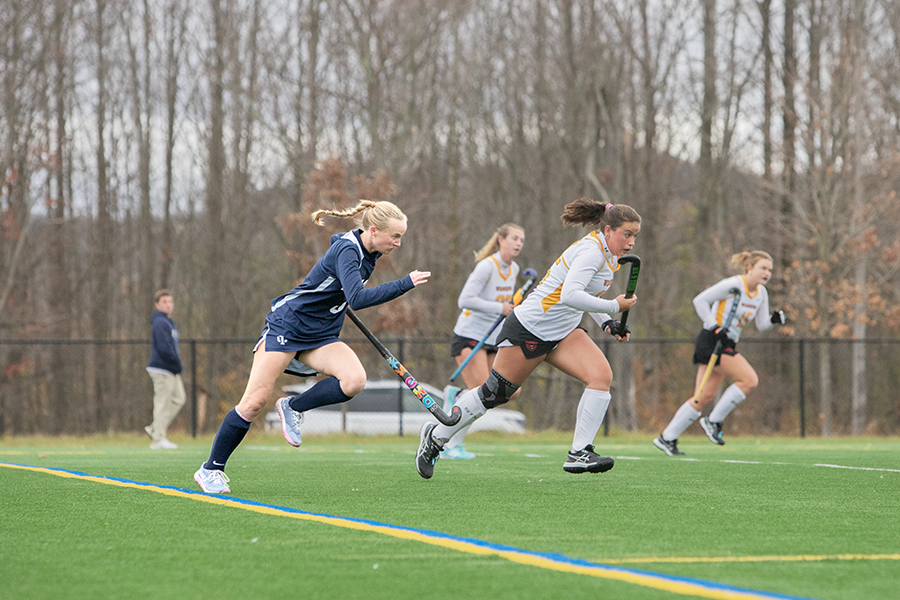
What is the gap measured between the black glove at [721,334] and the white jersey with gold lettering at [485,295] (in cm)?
239

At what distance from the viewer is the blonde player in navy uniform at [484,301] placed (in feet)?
34.1

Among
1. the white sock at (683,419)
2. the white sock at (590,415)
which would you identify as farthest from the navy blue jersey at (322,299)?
the white sock at (683,419)

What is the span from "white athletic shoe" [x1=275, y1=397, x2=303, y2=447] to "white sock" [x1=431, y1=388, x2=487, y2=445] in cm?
101

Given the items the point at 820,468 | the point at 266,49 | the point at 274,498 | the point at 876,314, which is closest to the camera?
the point at 274,498

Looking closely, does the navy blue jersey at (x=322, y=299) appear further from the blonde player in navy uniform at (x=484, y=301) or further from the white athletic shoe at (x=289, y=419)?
the blonde player in navy uniform at (x=484, y=301)

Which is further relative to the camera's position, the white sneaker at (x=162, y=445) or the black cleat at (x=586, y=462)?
the white sneaker at (x=162, y=445)

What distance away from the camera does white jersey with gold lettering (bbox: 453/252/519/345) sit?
33.9 ft

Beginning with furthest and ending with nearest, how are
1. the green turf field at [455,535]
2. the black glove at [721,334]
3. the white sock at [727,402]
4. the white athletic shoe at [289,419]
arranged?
the white sock at [727,402] → the black glove at [721,334] → the white athletic shoe at [289,419] → the green turf field at [455,535]

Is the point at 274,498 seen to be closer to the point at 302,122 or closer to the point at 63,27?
the point at 302,122

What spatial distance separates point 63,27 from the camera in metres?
26.8

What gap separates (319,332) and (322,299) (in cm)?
20

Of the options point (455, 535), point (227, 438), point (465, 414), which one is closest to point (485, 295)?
point (465, 414)

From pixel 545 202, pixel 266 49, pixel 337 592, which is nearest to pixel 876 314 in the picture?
pixel 545 202

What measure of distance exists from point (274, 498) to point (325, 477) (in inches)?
71.9
